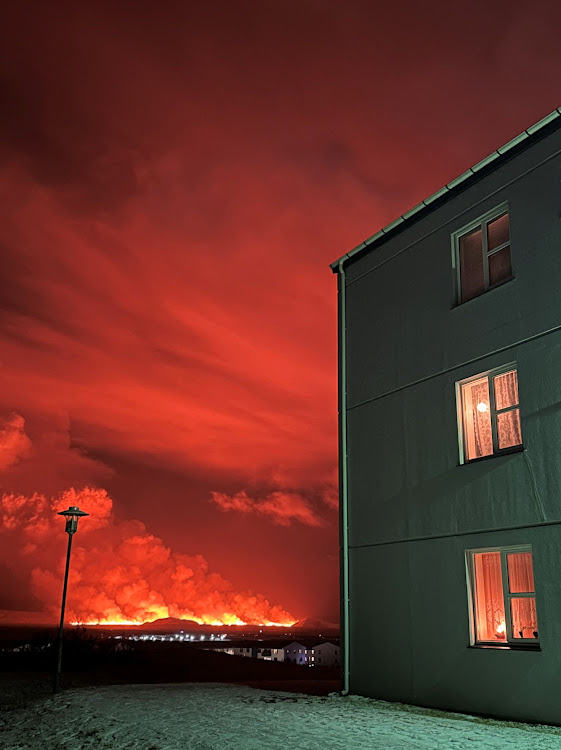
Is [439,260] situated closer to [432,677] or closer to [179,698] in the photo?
[432,677]

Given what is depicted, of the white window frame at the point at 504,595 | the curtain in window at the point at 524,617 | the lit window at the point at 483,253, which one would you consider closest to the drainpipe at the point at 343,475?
the white window frame at the point at 504,595

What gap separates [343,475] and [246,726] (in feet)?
19.3

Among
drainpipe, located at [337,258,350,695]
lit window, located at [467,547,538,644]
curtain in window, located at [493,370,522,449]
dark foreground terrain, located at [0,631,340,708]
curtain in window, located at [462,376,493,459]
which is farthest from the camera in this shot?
dark foreground terrain, located at [0,631,340,708]

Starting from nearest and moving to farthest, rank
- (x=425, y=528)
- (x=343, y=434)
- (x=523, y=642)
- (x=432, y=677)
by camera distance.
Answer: (x=523, y=642)
(x=432, y=677)
(x=425, y=528)
(x=343, y=434)

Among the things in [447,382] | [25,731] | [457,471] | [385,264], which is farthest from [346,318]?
[25,731]

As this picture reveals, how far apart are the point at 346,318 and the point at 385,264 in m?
1.55

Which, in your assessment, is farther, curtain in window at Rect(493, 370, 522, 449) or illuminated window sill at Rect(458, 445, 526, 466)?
curtain in window at Rect(493, 370, 522, 449)

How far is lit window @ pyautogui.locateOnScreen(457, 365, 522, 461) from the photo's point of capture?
10961 mm

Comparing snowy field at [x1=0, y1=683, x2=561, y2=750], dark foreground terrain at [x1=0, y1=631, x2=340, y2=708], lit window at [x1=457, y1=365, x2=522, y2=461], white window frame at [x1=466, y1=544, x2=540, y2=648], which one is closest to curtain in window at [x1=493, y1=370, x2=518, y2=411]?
lit window at [x1=457, y1=365, x2=522, y2=461]

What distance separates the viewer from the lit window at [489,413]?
11.0 metres

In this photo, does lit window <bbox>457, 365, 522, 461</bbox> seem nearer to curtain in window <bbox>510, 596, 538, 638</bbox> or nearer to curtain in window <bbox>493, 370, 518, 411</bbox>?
curtain in window <bbox>493, 370, 518, 411</bbox>

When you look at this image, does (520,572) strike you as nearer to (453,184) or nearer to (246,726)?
(246,726)

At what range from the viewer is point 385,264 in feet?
47.4

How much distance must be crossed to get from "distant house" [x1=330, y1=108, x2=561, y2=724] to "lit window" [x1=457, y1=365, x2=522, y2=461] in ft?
0.09
